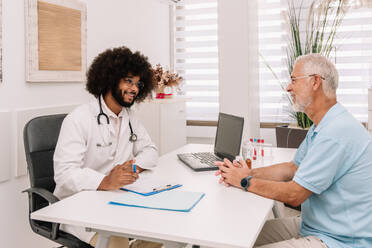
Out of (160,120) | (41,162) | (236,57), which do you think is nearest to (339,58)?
(236,57)

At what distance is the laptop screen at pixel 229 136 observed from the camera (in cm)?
217

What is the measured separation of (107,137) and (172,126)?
6.44 ft

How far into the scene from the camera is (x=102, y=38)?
3477 millimetres

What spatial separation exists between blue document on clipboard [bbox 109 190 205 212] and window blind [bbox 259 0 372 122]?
293 cm

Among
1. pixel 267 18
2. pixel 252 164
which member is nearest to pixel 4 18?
pixel 252 164

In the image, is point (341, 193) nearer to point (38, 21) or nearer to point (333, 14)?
point (38, 21)

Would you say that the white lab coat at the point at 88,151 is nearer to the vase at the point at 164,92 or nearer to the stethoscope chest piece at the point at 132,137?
the stethoscope chest piece at the point at 132,137

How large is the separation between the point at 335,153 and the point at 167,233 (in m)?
0.75

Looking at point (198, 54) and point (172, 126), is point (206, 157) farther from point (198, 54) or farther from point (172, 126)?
point (198, 54)

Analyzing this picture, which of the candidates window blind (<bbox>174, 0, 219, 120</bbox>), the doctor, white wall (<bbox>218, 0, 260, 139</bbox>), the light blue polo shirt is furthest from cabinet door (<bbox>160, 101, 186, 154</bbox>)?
the light blue polo shirt

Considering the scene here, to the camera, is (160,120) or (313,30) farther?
(313,30)

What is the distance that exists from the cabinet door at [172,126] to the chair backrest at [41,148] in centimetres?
180

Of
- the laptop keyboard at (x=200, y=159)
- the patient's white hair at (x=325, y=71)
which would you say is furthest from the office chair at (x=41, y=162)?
the patient's white hair at (x=325, y=71)

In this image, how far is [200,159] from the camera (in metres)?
2.36
